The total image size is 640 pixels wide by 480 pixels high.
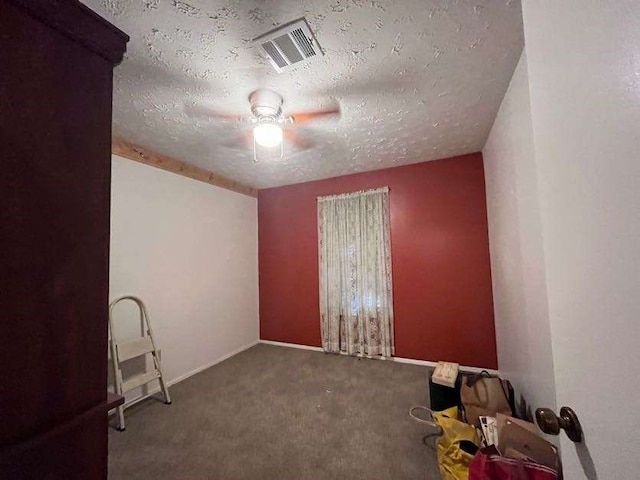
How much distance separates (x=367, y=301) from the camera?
3.21 m

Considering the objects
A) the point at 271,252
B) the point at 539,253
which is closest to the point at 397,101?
the point at 539,253

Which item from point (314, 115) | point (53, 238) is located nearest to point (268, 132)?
point (314, 115)

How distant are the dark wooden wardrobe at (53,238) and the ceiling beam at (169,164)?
4.93 feet

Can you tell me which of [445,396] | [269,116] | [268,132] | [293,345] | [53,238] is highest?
[269,116]

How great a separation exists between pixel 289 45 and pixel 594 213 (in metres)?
1.37

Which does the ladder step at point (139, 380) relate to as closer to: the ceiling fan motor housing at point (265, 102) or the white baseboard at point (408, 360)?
the white baseboard at point (408, 360)

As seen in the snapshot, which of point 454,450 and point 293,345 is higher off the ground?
point 454,450

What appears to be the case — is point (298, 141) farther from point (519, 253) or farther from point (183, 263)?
point (519, 253)

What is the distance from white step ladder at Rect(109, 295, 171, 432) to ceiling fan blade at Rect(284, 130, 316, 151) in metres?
2.01

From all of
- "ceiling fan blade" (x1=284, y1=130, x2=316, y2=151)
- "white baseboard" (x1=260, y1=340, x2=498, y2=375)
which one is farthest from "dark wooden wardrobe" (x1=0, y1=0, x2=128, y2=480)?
"white baseboard" (x1=260, y1=340, x2=498, y2=375)

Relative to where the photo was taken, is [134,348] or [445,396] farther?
[134,348]

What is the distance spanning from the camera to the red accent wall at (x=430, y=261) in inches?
108

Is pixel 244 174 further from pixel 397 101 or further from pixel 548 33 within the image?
pixel 548 33

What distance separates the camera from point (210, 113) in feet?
6.13
